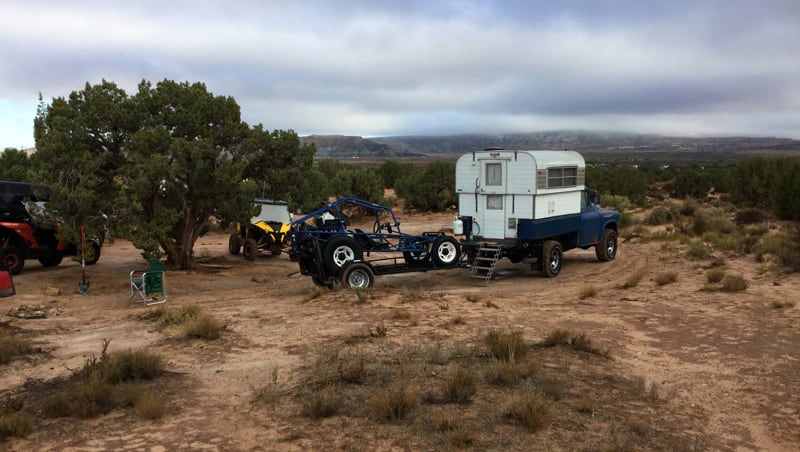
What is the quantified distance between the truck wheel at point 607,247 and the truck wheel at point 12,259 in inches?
631

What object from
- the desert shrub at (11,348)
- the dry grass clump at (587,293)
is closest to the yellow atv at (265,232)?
the dry grass clump at (587,293)

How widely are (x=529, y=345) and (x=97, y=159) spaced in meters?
11.8

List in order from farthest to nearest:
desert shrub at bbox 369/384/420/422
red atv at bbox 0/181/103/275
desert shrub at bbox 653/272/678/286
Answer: red atv at bbox 0/181/103/275
desert shrub at bbox 653/272/678/286
desert shrub at bbox 369/384/420/422

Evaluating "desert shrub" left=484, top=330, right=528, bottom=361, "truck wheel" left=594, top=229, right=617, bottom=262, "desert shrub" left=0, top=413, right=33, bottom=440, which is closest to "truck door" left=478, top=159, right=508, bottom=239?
"truck wheel" left=594, top=229, right=617, bottom=262

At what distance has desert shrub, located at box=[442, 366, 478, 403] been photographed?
Answer: 22.7ft

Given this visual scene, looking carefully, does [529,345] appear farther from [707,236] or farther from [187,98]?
[707,236]

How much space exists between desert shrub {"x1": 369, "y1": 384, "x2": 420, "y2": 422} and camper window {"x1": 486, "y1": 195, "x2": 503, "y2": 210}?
1016 cm

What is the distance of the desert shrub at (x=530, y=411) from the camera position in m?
6.23

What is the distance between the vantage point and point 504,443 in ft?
19.6

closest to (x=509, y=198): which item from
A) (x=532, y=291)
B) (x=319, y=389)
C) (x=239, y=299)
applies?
(x=532, y=291)

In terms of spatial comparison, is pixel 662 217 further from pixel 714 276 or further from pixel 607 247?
pixel 714 276

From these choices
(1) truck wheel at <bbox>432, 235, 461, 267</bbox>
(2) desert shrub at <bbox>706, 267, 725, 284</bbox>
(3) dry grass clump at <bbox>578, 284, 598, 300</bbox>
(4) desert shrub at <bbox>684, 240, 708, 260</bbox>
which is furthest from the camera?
(4) desert shrub at <bbox>684, 240, 708, 260</bbox>

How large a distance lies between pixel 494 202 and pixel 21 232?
483 inches

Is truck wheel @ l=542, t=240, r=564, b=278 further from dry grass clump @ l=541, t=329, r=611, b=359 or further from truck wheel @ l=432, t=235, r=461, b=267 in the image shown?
dry grass clump @ l=541, t=329, r=611, b=359
